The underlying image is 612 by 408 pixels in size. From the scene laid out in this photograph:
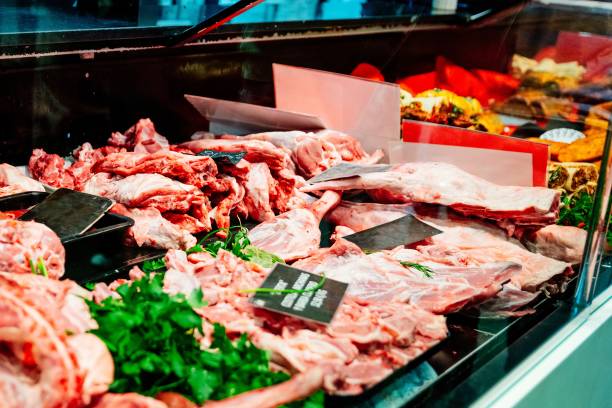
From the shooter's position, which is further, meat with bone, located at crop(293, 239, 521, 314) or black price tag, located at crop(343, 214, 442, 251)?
black price tag, located at crop(343, 214, 442, 251)

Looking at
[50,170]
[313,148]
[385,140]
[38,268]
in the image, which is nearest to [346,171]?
[313,148]

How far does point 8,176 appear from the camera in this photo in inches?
103

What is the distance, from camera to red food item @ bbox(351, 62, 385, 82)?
4707 mm

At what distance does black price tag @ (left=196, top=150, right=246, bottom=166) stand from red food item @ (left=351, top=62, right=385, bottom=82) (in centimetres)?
203

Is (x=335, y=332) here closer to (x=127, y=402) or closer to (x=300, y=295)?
(x=300, y=295)

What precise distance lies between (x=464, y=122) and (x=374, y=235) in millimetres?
1905

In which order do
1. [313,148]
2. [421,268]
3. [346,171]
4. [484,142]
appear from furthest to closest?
[313,148], [484,142], [346,171], [421,268]

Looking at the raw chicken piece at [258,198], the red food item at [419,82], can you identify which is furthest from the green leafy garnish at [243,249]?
the red food item at [419,82]

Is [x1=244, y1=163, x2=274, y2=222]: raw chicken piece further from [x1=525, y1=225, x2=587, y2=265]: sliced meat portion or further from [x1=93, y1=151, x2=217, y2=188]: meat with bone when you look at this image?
[x1=525, y1=225, x2=587, y2=265]: sliced meat portion

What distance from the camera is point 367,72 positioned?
15.5 feet

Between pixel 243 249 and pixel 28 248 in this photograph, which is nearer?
pixel 28 248

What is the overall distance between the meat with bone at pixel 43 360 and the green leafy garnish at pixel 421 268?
45.3 inches

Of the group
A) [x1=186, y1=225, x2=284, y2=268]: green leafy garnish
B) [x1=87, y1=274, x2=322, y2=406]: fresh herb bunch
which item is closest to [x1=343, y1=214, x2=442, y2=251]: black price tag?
[x1=186, y1=225, x2=284, y2=268]: green leafy garnish

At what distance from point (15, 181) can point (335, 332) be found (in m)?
1.53
